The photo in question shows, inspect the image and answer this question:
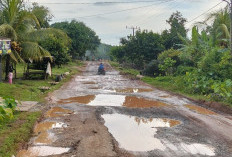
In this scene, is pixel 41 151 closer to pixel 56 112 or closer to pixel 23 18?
pixel 56 112

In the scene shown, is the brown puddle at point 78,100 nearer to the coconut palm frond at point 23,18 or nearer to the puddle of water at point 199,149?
the coconut palm frond at point 23,18

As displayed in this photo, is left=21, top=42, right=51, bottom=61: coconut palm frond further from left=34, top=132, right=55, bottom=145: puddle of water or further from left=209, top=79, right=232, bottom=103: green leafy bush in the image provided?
left=209, top=79, right=232, bottom=103: green leafy bush


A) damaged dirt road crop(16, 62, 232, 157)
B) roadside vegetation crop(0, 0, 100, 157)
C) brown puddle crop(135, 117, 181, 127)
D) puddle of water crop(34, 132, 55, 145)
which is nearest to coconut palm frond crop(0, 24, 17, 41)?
roadside vegetation crop(0, 0, 100, 157)

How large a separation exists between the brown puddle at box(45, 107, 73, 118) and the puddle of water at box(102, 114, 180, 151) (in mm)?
1399

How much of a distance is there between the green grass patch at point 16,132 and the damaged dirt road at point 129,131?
0.66 feet

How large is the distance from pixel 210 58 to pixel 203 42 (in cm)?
313

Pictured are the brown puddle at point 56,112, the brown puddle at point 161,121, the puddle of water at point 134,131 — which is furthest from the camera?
the brown puddle at point 56,112

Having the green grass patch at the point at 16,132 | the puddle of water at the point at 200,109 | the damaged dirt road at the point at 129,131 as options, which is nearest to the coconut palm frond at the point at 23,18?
the damaged dirt road at the point at 129,131

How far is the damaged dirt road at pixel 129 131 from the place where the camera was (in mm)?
5668

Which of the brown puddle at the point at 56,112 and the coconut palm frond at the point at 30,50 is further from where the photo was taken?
the coconut palm frond at the point at 30,50

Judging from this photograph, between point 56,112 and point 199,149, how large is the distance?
513cm

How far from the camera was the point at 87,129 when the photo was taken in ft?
23.5

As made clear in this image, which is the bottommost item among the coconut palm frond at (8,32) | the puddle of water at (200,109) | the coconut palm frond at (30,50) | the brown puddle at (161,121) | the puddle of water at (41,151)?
the puddle of water at (200,109)

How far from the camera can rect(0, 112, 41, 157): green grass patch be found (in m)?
5.48
